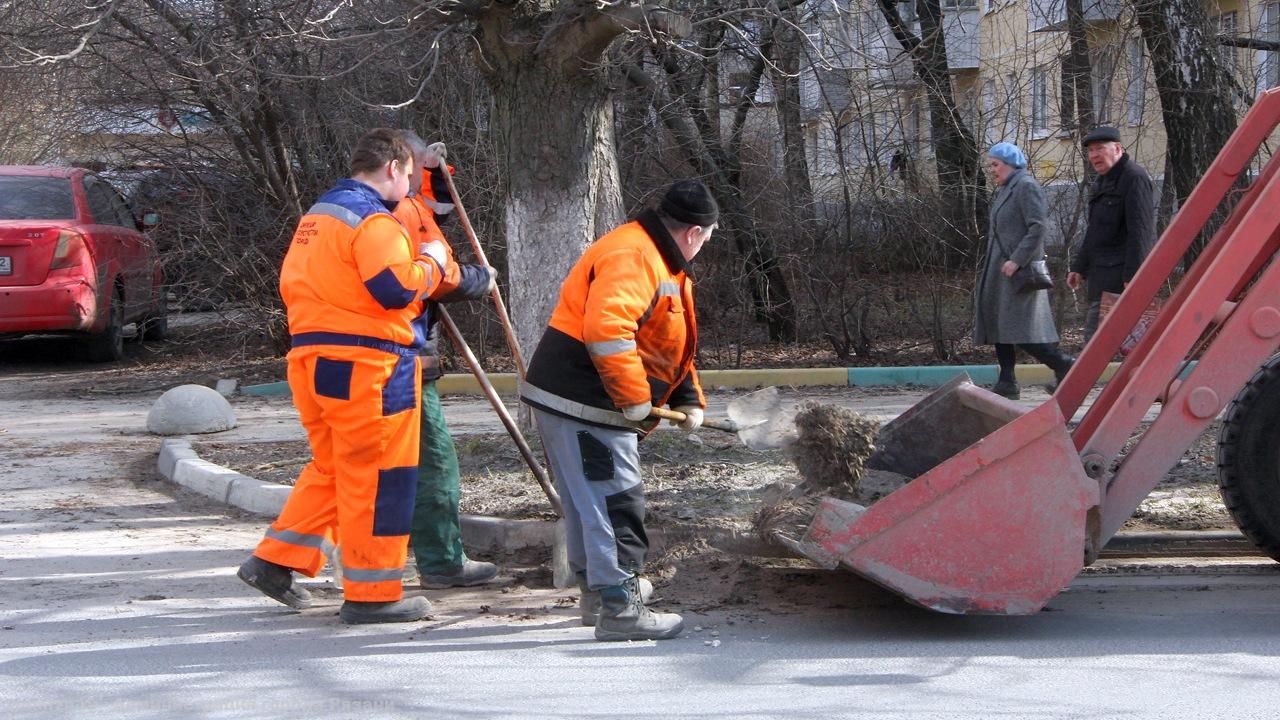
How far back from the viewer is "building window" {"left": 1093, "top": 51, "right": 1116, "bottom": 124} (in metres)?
10.6

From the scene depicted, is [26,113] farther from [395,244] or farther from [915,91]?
[395,244]

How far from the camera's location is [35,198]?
11320 mm

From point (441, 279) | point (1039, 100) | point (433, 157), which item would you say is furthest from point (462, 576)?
point (1039, 100)

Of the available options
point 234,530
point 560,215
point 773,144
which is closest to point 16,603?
point 234,530

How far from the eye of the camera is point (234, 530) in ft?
20.2

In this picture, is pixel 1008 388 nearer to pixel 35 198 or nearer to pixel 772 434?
pixel 772 434

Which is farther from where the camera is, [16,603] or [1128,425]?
[16,603]

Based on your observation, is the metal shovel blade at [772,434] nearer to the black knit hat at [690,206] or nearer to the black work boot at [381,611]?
the black knit hat at [690,206]

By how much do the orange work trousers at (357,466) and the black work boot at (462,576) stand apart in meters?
0.56

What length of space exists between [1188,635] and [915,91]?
7011 millimetres

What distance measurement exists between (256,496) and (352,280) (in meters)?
2.55

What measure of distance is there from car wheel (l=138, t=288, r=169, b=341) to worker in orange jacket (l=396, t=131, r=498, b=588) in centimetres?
738

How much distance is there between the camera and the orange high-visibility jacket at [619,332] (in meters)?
4.12

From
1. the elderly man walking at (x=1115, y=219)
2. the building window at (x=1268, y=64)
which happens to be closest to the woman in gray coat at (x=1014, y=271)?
the elderly man walking at (x=1115, y=219)
